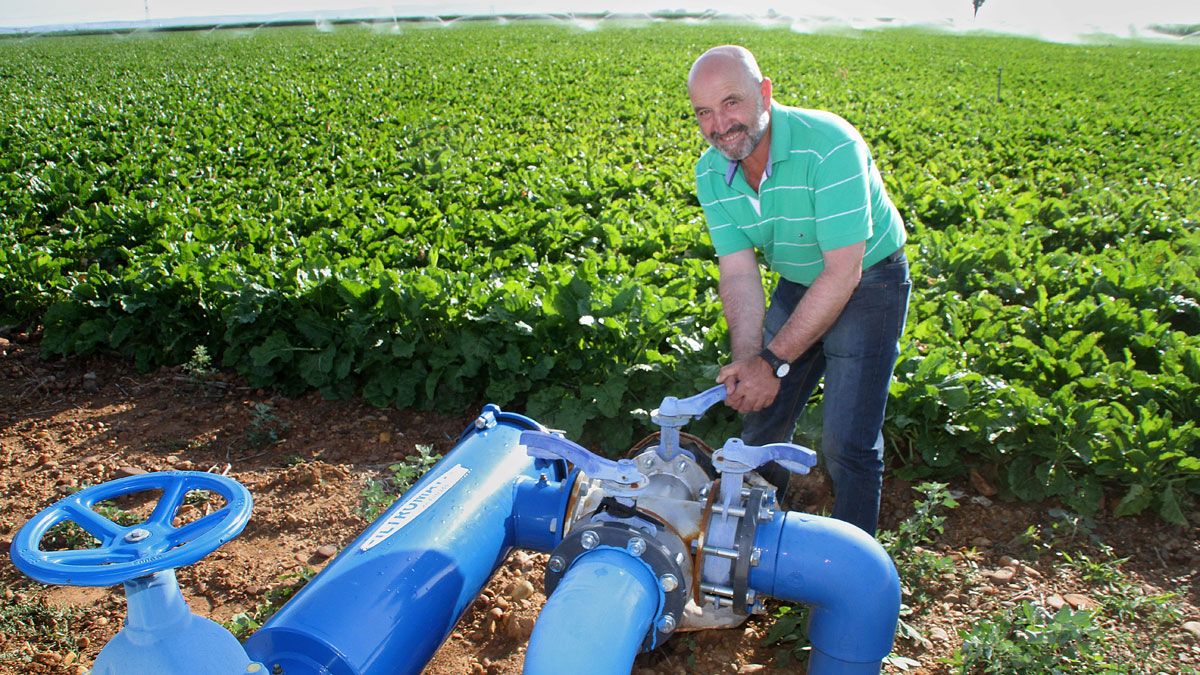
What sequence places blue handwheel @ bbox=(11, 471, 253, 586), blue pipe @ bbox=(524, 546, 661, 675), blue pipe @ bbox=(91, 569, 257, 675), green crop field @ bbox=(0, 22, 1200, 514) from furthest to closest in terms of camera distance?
green crop field @ bbox=(0, 22, 1200, 514)
blue pipe @ bbox=(524, 546, 661, 675)
blue pipe @ bbox=(91, 569, 257, 675)
blue handwheel @ bbox=(11, 471, 253, 586)

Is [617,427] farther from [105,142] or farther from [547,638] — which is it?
[105,142]

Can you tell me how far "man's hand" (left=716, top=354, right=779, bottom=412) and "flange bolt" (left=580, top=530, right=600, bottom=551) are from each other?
2.95ft

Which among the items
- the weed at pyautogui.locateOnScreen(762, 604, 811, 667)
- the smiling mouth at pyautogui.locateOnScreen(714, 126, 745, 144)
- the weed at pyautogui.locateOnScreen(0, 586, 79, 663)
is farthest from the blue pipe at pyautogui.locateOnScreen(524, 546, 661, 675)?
the weed at pyautogui.locateOnScreen(0, 586, 79, 663)

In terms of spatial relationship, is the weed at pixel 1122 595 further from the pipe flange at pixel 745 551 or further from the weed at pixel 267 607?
the weed at pixel 267 607

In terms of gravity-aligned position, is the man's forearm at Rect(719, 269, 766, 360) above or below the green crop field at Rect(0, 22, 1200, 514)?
above

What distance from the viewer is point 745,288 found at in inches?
116

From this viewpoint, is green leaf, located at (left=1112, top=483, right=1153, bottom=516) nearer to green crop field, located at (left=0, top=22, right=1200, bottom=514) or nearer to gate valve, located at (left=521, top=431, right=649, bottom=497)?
green crop field, located at (left=0, top=22, right=1200, bottom=514)

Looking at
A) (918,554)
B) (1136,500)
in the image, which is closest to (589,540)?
(918,554)

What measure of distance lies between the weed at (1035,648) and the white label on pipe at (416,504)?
155cm

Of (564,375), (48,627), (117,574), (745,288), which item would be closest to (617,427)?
(564,375)

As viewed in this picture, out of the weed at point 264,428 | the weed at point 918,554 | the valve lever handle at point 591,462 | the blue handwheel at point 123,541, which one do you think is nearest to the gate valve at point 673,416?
the valve lever handle at point 591,462

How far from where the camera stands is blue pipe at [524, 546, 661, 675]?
5.05ft

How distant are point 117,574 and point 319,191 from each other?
23.3 ft

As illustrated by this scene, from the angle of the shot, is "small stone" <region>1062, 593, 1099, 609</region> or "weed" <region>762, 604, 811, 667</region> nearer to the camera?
"weed" <region>762, 604, 811, 667</region>
